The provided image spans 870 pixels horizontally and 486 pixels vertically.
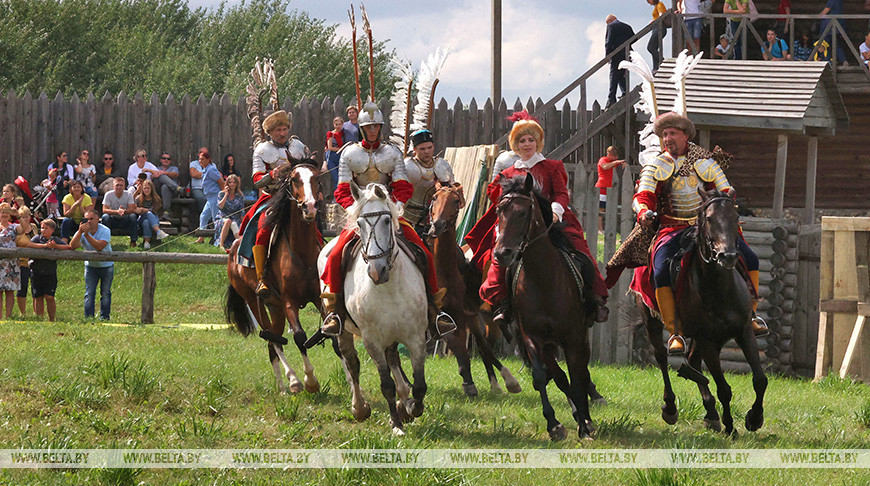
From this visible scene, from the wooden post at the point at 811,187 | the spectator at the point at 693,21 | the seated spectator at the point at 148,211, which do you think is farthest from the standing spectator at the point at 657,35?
the seated spectator at the point at 148,211

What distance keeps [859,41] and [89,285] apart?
17299 millimetres

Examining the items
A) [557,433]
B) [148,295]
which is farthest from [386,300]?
[148,295]

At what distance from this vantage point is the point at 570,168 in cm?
1827

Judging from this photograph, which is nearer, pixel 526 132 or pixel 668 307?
pixel 668 307

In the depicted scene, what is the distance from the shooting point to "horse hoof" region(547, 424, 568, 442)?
825cm

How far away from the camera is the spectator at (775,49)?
70.6ft

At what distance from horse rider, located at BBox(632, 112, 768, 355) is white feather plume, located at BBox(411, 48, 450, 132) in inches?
89.9

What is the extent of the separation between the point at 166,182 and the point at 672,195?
47.4ft

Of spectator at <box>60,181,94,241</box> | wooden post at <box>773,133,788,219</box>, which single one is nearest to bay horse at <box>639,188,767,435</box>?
wooden post at <box>773,133,788,219</box>

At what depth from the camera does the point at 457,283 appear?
10914mm

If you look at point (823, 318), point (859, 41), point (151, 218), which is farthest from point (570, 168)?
point (859, 41)

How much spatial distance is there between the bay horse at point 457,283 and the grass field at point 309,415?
24 cm

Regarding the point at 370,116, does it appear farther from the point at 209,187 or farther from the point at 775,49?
the point at 775,49

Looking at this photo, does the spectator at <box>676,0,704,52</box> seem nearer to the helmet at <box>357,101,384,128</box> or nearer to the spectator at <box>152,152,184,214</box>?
the spectator at <box>152,152,184,214</box>
